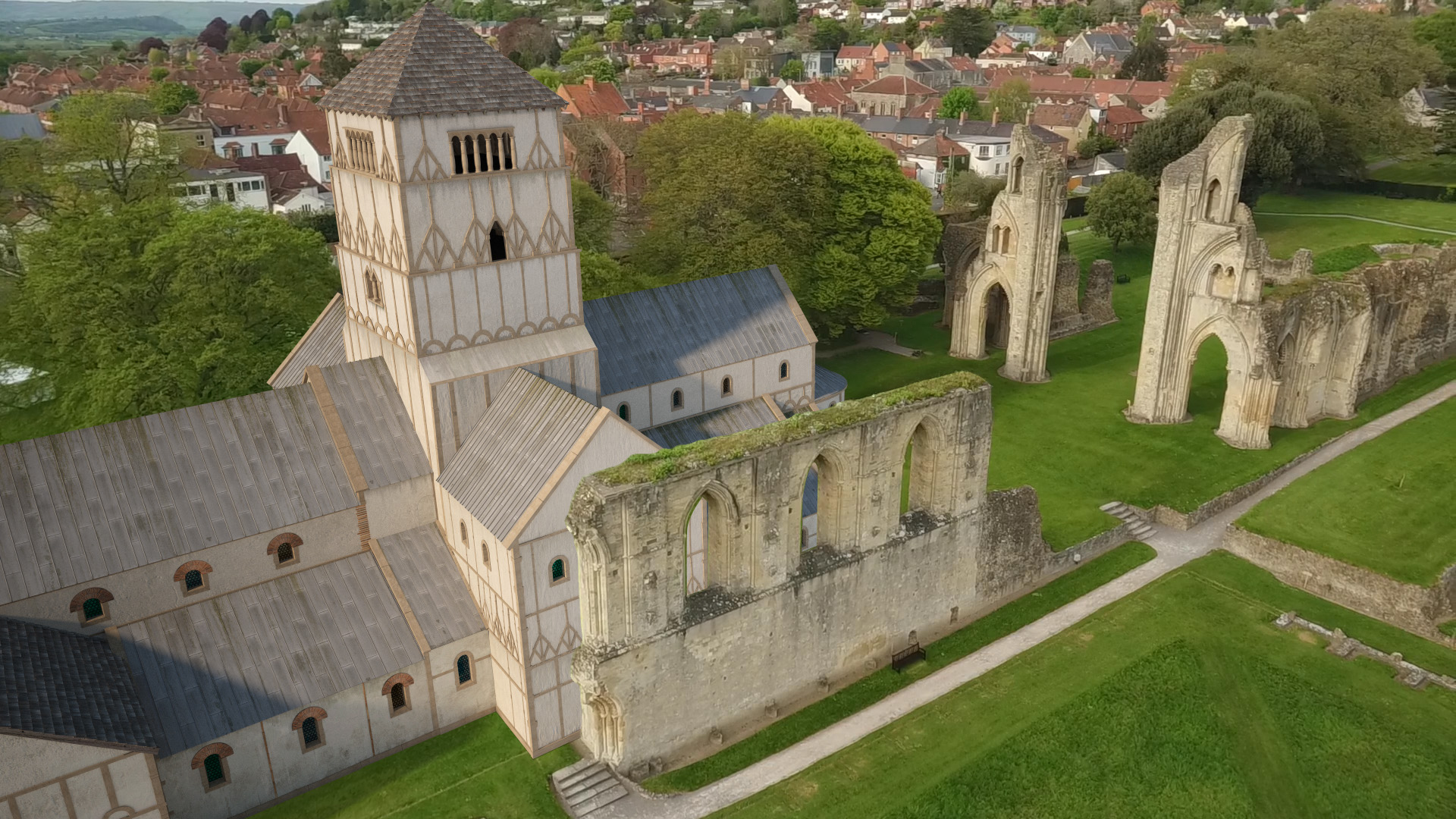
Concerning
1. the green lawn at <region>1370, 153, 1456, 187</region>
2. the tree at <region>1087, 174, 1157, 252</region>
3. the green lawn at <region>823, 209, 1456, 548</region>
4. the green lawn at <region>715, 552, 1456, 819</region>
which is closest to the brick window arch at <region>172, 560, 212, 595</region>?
the green lawn at <region>715, 552, 1456, 819</region>

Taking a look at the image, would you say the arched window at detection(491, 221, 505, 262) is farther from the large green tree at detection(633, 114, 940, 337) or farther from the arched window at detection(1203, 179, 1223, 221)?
the arched window at detection(1203, 179, 1223, 221)

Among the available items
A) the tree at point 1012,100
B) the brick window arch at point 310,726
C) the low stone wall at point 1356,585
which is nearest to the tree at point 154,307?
the brick window arch at point 310,726

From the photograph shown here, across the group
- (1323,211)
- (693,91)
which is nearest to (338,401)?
(1323,211)

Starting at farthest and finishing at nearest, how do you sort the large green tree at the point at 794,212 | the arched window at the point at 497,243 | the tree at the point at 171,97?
the tree at the point at 171,97, the large green tree at the point at 794,212, the arched window at the point at 497,243

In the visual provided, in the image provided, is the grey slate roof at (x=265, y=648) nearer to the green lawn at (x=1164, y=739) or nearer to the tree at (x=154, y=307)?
the green lawn at (x=1164, y=739)

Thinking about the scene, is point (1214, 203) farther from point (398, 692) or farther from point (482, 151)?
point (398, 692)

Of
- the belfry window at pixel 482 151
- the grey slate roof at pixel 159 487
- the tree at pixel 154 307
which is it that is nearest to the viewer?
the grey slate roof at pixel 159 487
